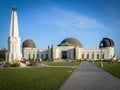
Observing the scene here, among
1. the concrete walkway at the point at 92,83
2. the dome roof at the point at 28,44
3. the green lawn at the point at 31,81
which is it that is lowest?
the concrete walkway at the point at 92,83

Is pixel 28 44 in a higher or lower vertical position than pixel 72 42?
lower

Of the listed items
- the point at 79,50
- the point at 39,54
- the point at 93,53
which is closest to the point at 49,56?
the point at 39,54

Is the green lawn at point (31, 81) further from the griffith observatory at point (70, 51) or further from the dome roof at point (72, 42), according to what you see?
the dome roof at point (72, 42)

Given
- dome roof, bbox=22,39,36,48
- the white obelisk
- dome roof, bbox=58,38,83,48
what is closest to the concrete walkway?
the white obelisk

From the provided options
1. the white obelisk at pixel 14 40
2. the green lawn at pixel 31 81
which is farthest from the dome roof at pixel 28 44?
the green lawn at pixel 31 81

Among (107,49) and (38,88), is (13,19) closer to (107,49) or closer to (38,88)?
(38,88)

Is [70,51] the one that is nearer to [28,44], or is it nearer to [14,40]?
[28,44]

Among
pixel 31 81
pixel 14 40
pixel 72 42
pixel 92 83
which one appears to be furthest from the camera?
pixel 72 42

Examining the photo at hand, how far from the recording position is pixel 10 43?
49656 millimetres

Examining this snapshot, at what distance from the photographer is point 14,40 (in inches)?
1913

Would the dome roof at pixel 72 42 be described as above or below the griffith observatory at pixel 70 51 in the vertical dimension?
above

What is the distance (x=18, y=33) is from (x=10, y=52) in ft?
15.4

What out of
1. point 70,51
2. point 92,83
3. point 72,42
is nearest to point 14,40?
point 92,83

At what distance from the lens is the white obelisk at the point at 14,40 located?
47572mm
